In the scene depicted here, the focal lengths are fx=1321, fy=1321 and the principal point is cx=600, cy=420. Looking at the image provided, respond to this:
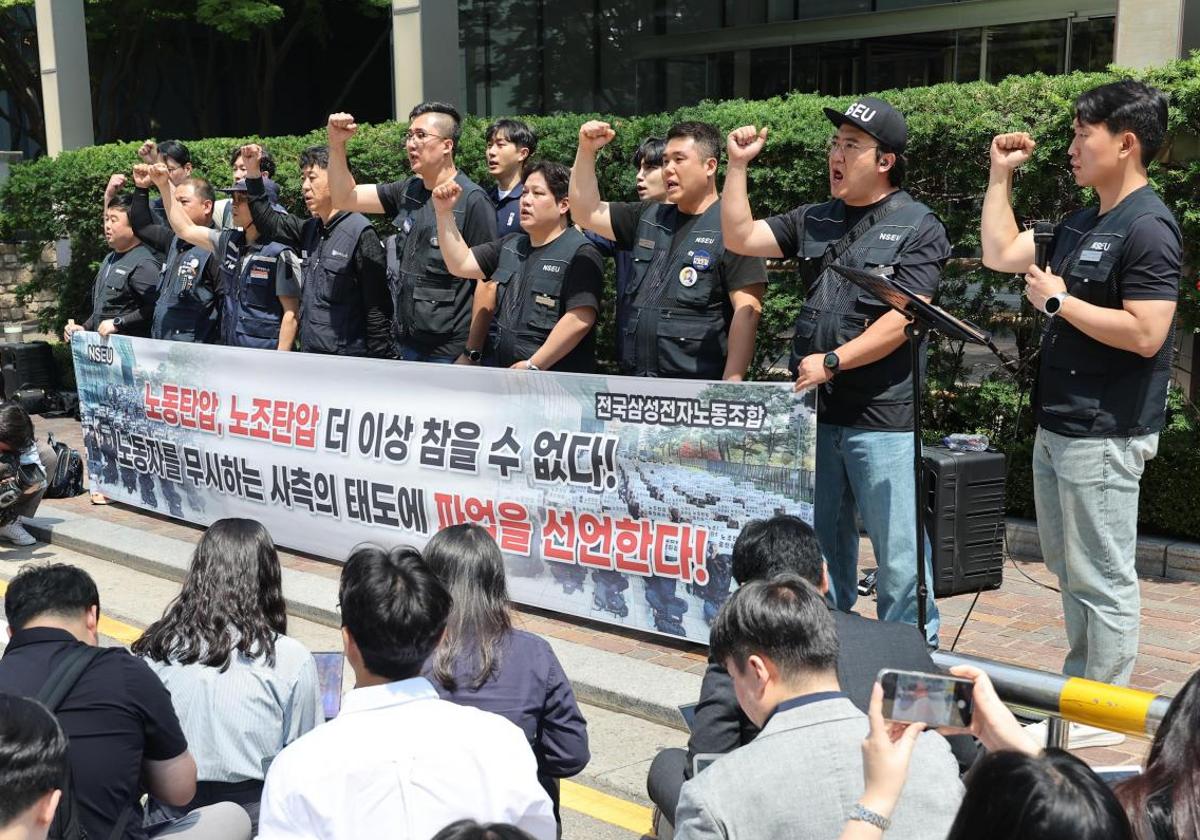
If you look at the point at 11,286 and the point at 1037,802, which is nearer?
the point at 1037,802

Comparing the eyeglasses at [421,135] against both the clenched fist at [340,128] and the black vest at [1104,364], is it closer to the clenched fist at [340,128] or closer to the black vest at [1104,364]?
the clenched fist at [340,128]

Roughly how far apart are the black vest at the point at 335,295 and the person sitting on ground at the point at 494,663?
489 cm

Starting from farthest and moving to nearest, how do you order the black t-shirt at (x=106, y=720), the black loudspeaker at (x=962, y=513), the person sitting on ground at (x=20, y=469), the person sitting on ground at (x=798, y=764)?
the person sitting on ground at (x=20, y=469) → the black loudspeaker at (x=962, y=513) → the black t-shirt at (x=106, y=720) → the person sitting on ground at (x=798, y=764)

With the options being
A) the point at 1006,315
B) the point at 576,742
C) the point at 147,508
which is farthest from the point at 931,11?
the point at 576,742

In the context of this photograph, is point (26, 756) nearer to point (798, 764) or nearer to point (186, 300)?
point (798, 764)

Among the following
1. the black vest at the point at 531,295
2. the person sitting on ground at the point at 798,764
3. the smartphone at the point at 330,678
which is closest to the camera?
the person sitting on ground at the point at 798,764

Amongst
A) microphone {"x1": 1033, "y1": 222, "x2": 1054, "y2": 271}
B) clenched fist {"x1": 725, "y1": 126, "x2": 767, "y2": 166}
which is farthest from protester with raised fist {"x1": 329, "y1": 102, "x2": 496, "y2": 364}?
microphone {"x1": 1033, "y1": 222, "x2": 1054, "y2": 271}

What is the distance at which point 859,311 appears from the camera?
5.43m

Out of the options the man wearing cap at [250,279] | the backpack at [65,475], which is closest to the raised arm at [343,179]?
the man wearing cap at [250,279]

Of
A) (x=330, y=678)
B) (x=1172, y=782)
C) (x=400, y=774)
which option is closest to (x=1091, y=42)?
(x=330, y=678)

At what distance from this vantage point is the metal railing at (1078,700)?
118 inches

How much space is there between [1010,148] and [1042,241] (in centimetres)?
53

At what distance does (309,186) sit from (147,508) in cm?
257

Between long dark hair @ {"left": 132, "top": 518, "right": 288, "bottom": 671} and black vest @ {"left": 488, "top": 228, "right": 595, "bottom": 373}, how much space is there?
3057 millimetres
